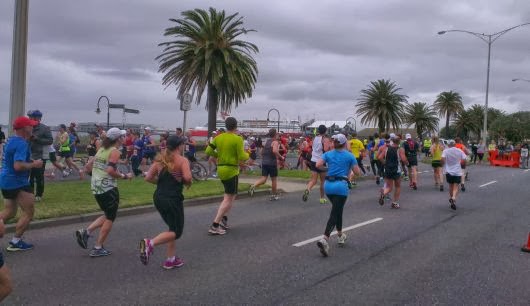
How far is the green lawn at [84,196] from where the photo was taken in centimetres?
981

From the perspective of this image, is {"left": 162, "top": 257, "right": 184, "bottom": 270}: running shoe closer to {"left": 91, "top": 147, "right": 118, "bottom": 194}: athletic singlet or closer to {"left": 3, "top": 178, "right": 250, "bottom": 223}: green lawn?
{"left": 91, "top": 147, "right": 118, "bottom": 194}: athletic singlet

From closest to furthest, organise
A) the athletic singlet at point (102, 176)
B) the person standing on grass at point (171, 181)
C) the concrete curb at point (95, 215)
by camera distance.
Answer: the person standing on grass at point (171, 181), the athletic singlet at point (102, 176), the concrete curb at point (95, 215)

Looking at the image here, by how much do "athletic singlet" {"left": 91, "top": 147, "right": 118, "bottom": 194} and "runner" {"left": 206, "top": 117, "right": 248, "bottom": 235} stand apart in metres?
2.23

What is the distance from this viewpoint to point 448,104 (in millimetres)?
75438

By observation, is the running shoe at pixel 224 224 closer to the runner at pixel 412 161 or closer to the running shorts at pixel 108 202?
the running shorts at pixel 108 202

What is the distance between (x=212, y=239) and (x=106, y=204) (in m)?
2.05

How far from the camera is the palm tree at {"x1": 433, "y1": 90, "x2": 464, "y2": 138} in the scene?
75.4 metres

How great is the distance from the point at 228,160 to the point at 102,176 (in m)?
2.46

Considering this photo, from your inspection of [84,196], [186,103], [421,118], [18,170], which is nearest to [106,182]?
[18,170]

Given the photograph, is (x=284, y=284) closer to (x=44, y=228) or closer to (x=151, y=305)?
(x=151, y=305)

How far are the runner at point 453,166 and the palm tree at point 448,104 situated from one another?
215ft

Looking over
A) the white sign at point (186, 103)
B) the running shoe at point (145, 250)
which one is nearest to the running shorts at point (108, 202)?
the running shoe at point (145, 250)

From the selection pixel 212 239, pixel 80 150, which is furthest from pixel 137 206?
pixel 80 150

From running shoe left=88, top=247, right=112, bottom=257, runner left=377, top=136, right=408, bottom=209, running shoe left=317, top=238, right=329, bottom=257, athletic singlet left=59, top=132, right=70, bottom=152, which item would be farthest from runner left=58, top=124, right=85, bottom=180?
running shoe left=317, top=238, right=329, bottom=257
